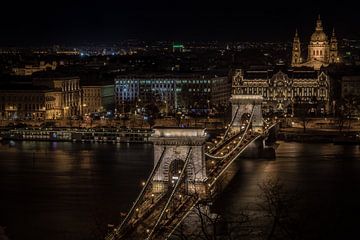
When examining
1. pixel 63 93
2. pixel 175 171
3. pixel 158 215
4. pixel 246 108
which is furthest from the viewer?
pixel 63 93

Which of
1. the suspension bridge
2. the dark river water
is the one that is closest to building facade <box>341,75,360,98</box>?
the dark river water

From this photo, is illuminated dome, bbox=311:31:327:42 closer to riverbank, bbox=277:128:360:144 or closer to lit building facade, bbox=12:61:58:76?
lit building facade, bbox=12:61:58:76

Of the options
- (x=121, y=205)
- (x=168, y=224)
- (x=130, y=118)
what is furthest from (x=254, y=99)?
(x=168, y=224)

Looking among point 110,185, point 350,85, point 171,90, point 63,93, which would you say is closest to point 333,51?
point 350,85

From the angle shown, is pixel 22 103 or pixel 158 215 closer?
pixel 158 215

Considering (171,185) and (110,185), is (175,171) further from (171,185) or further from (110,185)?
(110,185)

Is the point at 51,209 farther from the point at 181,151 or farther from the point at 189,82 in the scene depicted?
the point at 189,82
